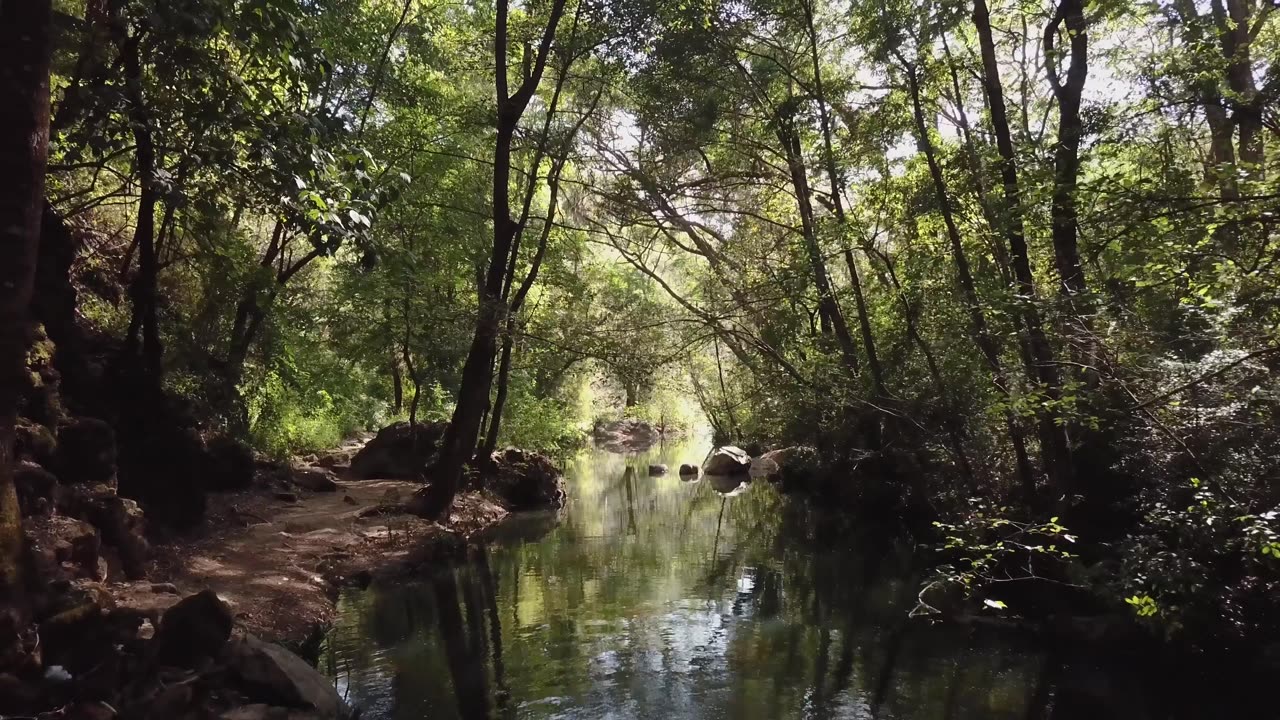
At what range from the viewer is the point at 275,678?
5414mm

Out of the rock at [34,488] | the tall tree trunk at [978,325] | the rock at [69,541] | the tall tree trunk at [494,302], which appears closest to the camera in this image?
the rock at [69,541]

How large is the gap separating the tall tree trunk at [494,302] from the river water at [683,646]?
1.55 metres

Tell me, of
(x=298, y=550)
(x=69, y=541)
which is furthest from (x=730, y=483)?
(x=69, y=541)

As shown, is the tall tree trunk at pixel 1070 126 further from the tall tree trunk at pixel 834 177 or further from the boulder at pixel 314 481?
the boulder at pixel 314 481

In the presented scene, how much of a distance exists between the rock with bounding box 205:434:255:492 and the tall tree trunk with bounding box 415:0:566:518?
9.62 feet

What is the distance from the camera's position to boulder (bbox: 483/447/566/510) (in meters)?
17.7

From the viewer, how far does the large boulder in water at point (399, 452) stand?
18094 millimetres

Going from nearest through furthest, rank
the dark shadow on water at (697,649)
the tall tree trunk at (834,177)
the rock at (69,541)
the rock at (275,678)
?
the rock at (275,678), the rock at (69,541), the dark shadow on water at (697,649), the tall tree trunk at (834,177)

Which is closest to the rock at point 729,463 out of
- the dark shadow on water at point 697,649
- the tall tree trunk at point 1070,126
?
the dark shadow on water at point 697,649

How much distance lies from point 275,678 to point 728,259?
45.4 feet

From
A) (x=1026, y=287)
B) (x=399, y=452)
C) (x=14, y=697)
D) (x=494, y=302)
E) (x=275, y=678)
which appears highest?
(x=494, y=302)

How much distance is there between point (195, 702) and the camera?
497 centimetres

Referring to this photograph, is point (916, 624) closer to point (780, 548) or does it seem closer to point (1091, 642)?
point (1091, 642)

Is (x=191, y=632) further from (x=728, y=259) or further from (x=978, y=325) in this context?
(x=728, y=259)
